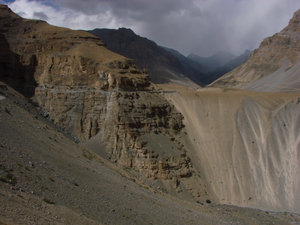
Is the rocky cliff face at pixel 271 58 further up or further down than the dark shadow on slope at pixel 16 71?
further up

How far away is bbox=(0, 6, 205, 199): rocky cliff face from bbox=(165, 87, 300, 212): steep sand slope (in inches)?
119

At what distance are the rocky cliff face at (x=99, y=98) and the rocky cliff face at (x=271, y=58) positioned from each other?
6962cm

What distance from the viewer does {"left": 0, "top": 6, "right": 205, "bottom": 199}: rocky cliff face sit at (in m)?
28.6

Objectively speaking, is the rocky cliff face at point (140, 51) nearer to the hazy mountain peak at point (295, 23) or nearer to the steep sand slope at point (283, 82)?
the steep sand slope at point (283, 82)

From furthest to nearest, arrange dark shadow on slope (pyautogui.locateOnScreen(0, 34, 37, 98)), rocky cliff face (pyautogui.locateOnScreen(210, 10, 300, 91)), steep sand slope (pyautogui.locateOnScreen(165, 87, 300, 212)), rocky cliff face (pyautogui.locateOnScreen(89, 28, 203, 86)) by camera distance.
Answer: rocky cliff face (pyautogui.locateOnScreen(89, 28, 203, 86))
rocky cliff face (pyautogui.locateOnScreen(210, 10, 300, 91))
dark shadow on slope (pyautogui.locateOnScreen(0, 34, 37, 98))
steep sand slope (pyautogui.locateOnScreen(165, 87, 300, 212))

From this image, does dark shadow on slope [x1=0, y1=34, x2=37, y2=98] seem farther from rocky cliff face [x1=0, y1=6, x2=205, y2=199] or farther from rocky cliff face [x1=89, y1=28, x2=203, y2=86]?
rocky cliff face [x1=89, y1=28, x2=203, y2=86]

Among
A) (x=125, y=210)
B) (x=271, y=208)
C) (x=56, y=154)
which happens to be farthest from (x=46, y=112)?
(x=271, y=208)

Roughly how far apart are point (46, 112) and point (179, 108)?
15576mm

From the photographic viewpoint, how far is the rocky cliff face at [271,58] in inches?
3873

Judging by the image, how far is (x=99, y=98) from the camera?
103 feet

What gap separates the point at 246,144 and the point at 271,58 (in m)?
79.9

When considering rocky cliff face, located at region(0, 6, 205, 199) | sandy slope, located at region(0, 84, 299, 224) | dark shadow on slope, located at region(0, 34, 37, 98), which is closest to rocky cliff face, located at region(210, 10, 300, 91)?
rocky cliff face, located at region(0, 6, 205, 199)

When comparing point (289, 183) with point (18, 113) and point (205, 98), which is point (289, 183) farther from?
point (18, 113)

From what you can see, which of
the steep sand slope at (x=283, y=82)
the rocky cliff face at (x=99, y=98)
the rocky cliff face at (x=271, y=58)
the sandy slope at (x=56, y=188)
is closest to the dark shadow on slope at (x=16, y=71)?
the rocky cliff face at (x=99, y=98)
